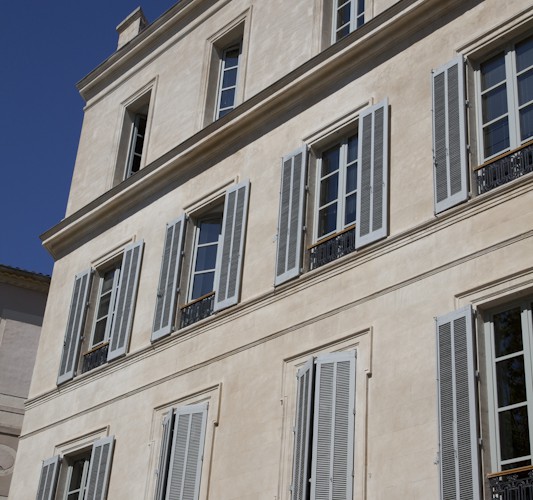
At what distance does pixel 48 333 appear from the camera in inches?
679

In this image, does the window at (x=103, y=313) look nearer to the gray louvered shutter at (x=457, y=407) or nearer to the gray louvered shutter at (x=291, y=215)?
the gray louvered shutter at (x=291, y=215)

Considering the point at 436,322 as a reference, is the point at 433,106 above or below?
above

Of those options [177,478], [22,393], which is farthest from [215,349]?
[22,393]

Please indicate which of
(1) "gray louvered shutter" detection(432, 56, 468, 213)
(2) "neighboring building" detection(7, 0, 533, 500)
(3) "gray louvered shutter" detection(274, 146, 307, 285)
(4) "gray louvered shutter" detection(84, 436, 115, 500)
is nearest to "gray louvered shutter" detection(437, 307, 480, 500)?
(2) "neighboring building" detection(7, 0, 533, 500)

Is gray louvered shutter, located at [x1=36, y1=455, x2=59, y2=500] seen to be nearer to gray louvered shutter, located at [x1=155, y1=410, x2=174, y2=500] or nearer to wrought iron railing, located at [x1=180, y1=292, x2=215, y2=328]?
gray louvered shutter, located at [x1=155, y1=410, x2=174, y2=500]

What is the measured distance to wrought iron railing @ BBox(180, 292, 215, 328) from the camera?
1411 cm

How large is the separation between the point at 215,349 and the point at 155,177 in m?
3.69

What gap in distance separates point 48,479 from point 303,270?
4987mm

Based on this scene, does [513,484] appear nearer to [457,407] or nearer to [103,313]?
[457,407]

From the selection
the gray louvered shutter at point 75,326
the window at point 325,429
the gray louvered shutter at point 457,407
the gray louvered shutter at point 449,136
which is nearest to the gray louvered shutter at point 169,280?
the gray louvered shutter at point 75,326

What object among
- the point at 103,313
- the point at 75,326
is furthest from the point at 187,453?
the point at 75,326

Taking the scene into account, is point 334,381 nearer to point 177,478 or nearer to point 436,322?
point 436,322

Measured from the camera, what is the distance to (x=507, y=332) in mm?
10234

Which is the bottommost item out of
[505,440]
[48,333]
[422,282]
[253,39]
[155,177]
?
[505,440]
